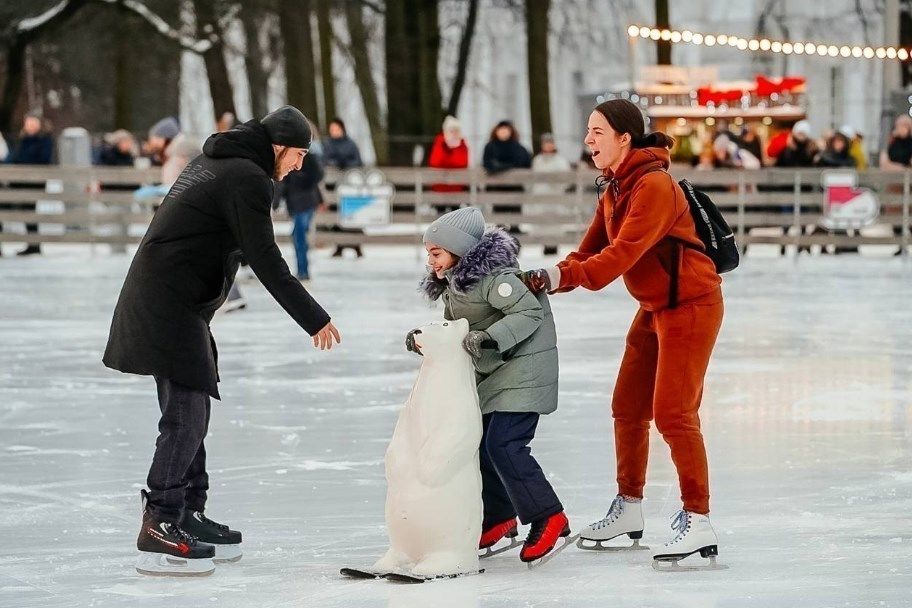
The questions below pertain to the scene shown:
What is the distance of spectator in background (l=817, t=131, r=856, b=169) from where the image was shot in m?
19.8

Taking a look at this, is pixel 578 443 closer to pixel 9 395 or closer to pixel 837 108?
pixel 9 395

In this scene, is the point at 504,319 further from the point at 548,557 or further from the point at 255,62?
the point at 255,62

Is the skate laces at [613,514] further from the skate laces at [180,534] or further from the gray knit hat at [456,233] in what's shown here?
the skate laces at [180,534]

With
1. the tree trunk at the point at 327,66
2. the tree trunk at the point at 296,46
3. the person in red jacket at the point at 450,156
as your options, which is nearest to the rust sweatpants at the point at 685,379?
the person in red jacket at the point at 450,156

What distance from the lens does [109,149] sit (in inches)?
861

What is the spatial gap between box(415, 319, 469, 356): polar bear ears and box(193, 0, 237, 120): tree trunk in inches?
966

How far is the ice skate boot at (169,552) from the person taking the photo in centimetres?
505

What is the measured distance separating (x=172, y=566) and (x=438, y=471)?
82 cm

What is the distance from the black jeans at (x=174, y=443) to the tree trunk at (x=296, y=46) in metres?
22.6

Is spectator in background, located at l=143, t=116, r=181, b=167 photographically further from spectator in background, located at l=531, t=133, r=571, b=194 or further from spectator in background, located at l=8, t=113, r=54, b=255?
spectator in background, located at l=531, t=133, r=571, b=194

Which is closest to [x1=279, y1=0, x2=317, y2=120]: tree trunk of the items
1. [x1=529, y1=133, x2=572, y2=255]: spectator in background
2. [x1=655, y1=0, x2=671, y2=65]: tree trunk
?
[x1=655, y1=0, x2=671, y2=65]: tree trunk

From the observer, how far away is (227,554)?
17.3 feet

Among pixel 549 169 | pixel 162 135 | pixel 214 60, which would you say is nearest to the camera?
pixel 162 135

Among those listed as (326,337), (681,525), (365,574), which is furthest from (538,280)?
(365,574)
